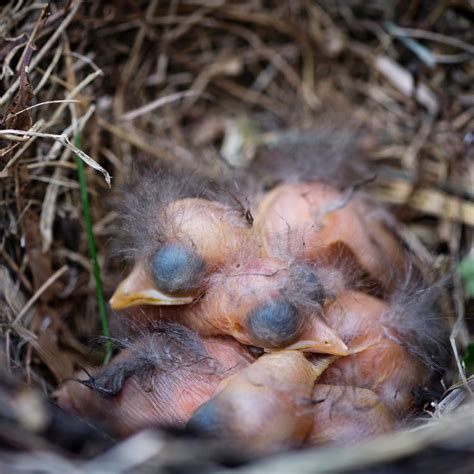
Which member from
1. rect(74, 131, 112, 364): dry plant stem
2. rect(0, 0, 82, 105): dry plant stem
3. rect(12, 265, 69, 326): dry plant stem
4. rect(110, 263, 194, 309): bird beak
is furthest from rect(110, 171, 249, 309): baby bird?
rect(0, 0, 82, 105): dry plant stem

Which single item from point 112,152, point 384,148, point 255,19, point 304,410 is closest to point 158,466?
point 304,410

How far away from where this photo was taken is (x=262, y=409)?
0.87 m

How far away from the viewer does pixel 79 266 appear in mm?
1456

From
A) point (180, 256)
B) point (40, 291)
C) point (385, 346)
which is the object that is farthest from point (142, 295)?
point (385, 346)

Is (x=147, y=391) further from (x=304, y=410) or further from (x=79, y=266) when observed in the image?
(x=79, y=266)

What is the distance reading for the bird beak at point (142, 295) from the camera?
108 centimetres

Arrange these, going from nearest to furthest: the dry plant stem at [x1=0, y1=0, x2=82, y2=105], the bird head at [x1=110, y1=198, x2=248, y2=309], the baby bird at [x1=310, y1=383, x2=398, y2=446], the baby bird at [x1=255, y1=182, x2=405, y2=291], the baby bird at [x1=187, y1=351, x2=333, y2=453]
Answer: the baby bird at [x1=187, y1=351, x2=333, y2=453]
the baby bird at [x1=310, y1=383, x2=398, y2=446]
the bird head at [x1=110, y1=198, x2=248, y2=309]
the baby bird at [x1=255, y1=182, x2=405, y2=291]
the dry plant stem at [x1=0, y1=0, x2=82, y2=105]

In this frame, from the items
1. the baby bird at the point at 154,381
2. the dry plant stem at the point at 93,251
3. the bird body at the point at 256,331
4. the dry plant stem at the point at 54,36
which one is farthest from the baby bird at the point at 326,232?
the dry plant stem at the point at 54,36

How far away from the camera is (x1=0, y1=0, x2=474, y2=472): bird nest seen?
1.15m

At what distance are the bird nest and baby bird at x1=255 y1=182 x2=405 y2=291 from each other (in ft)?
0.24

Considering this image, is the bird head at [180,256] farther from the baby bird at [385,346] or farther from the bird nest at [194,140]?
the baby bird at [385,346]

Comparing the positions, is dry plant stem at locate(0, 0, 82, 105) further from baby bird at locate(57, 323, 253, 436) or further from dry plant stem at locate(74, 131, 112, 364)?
baby bird at locate(57, 323, 253, 436)

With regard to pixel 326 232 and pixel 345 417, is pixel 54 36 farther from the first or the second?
pixel 345 417

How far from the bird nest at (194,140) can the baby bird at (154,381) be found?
8cm
